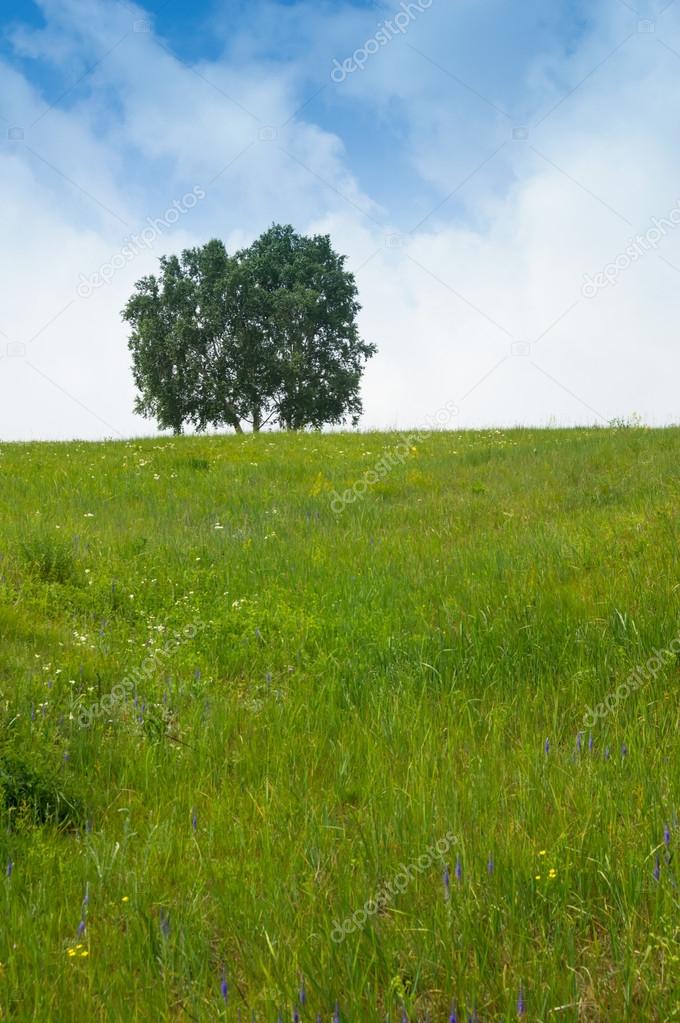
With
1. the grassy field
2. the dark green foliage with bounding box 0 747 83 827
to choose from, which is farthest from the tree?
the dark green foliage with bounding box 0 747 83 827

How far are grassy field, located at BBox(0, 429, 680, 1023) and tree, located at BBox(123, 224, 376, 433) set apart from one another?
110ft

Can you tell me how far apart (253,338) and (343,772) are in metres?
39.7

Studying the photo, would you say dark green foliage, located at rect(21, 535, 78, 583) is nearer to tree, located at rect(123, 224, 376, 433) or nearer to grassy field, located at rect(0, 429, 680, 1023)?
grassy field, located at rect(0, 429, 680, 1023)

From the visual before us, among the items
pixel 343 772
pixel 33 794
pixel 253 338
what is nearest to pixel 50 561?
pixel 33 794

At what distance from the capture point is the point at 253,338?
4206cm

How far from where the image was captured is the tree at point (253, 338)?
138 feet

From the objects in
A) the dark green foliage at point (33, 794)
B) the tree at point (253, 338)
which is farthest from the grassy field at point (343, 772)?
the tree at point (253, 338)

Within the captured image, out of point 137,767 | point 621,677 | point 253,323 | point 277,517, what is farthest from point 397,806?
point 253,323

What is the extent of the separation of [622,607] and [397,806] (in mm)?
3135

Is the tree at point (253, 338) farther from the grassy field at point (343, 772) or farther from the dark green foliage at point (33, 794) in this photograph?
the dark green foliage at point (33, 794)

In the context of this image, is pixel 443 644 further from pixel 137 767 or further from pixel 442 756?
pixel 137 767

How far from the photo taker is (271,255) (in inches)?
1688

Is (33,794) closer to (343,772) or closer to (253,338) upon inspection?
(343,772)

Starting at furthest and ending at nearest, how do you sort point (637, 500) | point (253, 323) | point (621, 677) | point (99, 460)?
point (253, 323), point (99, 460), point (637, 500), point (621, 677)
